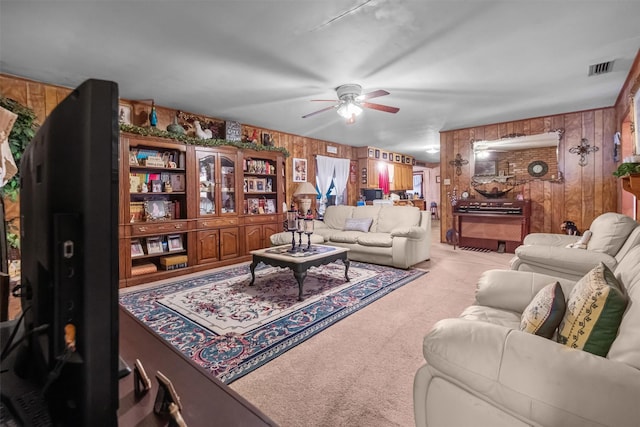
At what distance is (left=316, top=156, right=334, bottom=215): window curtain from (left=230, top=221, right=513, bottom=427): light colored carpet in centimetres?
415

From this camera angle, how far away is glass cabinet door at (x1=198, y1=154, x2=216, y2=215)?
14.9 feet

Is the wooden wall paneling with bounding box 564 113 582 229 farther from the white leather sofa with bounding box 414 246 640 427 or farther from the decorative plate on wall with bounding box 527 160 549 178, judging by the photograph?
the white leather sofa with bounding box 414 246 640 427

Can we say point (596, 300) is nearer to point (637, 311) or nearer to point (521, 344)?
point (637, 311)

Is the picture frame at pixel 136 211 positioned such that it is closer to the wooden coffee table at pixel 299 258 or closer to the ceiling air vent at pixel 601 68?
the wooden coffee table at pixel 299 258

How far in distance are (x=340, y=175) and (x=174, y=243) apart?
426 cm

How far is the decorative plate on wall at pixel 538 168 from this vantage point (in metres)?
5.39

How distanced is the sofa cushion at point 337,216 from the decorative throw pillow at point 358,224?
0.95 feet

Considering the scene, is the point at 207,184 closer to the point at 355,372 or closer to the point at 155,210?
the point at 155,210

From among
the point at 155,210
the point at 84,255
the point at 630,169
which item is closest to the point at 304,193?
the point at 155,210

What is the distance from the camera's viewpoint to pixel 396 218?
486cm

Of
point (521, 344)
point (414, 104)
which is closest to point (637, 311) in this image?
point (521, 344)

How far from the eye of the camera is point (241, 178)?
16.1ft

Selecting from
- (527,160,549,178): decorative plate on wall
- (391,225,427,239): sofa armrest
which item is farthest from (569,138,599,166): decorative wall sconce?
(391,225,427,239): sofa armrest

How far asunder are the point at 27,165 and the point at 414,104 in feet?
15.0
